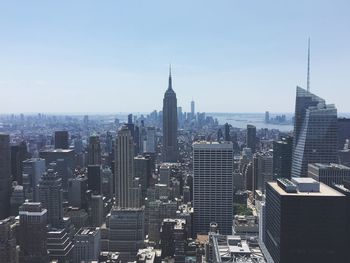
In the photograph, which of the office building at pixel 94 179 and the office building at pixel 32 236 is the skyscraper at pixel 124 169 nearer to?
the office building at pixel 94 179

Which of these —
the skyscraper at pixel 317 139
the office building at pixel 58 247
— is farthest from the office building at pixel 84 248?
the skyscraper at pixel 317 139

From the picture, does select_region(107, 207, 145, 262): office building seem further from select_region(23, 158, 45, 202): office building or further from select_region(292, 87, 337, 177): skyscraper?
select_region(292, 87, 337, 177): skyscraper

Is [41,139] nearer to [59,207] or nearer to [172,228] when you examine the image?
[59,207]

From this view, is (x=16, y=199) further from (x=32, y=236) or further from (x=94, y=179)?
(x=32, y=236)

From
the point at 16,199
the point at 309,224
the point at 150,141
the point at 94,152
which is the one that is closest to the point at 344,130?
the point at 94,152

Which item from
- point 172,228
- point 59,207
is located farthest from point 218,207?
point 59,207

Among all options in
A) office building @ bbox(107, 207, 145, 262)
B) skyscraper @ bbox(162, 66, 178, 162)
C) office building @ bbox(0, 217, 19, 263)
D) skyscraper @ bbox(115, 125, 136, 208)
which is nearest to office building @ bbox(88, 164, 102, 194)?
skyscraper @ bbox(115, 125, 136, 208)
